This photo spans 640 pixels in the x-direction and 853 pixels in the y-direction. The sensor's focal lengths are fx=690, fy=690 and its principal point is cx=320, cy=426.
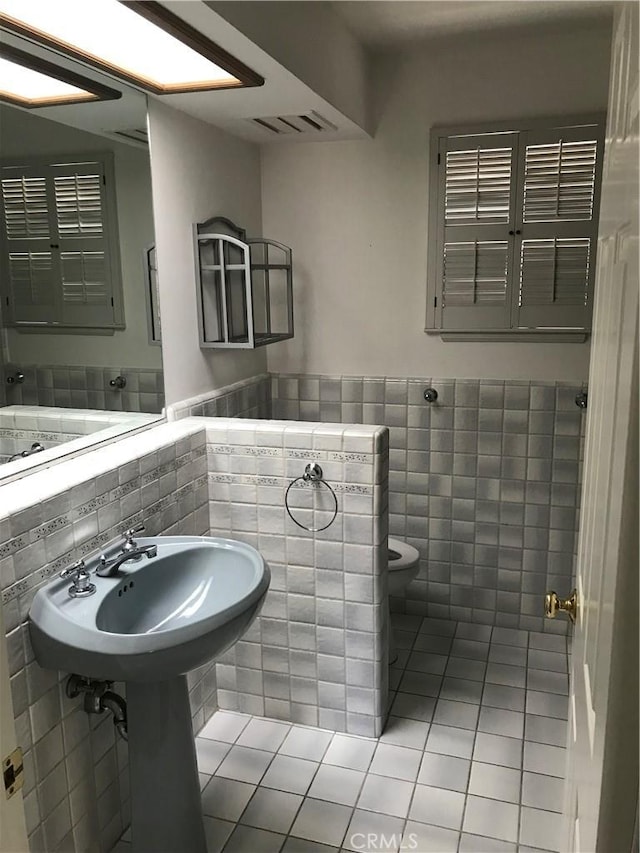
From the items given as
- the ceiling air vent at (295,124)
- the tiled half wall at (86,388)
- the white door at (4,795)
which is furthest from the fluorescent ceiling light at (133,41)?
the white door at (4,795)

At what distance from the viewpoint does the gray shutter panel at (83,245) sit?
195 centimetres

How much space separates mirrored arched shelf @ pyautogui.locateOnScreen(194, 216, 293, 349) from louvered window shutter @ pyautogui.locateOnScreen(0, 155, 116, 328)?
49 centimetres

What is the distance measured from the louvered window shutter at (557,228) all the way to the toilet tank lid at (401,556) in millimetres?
1022

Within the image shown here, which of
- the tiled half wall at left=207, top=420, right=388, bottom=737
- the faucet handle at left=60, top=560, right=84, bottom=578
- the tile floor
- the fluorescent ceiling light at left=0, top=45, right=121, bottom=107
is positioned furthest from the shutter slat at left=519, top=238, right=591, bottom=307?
the faucet handle at left=60, top=560, right=84, bottom=578

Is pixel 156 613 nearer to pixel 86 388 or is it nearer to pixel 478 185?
pixel 86 388

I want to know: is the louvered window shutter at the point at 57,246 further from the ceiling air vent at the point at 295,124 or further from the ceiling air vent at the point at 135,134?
the ceiling air vent at the point at 295,124

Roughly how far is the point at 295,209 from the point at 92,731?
220 cm

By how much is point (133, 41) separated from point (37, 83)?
0.89 feet

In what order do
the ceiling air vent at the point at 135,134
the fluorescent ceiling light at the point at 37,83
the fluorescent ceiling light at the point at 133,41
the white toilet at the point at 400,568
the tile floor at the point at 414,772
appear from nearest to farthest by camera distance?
the fluorescent ceiling light at the point at 133,41 < the fluorescent ceiling light at the point at 37,83 < the tile floor at the point at 414,772 < the ceiling air vent at the point at 135,134 < the white toilet at the point at 400,568

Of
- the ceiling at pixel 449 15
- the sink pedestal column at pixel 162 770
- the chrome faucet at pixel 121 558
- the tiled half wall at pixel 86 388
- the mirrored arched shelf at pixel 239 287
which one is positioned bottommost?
the sink pedestal column at pixel 162 770

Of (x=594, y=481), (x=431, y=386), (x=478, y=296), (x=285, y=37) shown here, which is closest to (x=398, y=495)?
(x=431, y=386)

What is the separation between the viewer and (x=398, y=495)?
10.2 ft

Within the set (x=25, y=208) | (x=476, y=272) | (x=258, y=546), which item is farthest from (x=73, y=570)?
(x=476, y=272)

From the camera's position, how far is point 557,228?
2.71 m
